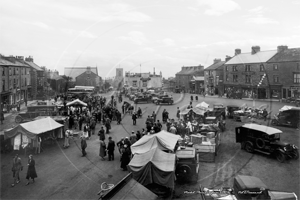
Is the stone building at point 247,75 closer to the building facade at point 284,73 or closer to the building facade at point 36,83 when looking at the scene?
the building facade at point 284,73

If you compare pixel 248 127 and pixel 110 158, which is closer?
pixel 110 158

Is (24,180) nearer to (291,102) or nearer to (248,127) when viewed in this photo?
(248,127)

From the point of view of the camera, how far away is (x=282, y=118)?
75.5 ft

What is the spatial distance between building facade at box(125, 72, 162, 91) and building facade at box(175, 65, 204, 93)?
19.7 ft

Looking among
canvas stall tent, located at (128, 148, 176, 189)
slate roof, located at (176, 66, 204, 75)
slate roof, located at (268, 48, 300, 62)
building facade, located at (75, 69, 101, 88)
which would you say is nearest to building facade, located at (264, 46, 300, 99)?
slate roof, located at (268, 48, 300, 62)

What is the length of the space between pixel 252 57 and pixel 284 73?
27.3ft

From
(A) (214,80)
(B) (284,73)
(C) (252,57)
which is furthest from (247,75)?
(A) (214,80)

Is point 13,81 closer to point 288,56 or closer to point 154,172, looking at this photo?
point 154,172

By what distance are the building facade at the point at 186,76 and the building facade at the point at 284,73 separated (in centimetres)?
2745

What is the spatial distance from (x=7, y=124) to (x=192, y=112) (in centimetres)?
1837

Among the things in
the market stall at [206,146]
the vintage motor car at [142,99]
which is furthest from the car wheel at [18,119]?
the vintage motor car at [142,99]

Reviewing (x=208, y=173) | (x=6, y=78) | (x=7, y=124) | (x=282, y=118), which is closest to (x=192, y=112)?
(x=282, y=118)

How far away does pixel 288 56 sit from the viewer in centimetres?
4234

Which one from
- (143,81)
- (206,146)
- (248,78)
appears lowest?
(206,146)
